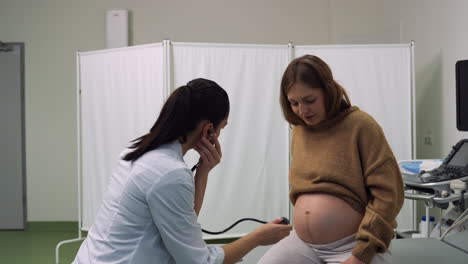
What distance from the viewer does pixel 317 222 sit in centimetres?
142

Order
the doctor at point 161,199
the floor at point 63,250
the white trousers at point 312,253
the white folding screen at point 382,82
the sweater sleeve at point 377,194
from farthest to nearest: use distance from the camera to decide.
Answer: the white folding screen at point 382,82, the floor at point 63,250, the white trousers at point 312,253, the sweater sleeve at point 377,194, the doctor at point 161,199

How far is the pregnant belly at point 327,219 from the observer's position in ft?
4.59

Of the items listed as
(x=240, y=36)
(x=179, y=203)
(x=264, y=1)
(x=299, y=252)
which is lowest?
(x=299, y=252)

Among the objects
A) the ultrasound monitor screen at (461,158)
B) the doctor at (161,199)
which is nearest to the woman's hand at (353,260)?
the doctor at (161,199)

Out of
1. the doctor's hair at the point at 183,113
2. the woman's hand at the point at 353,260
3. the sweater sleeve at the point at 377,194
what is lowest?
the woman's hand at the point at 353,260

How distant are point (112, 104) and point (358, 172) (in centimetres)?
250

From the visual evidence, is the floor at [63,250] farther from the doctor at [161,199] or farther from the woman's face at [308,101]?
the doctor at [161,199]

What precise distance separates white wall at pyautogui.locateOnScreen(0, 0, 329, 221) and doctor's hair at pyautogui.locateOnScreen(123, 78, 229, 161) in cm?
340

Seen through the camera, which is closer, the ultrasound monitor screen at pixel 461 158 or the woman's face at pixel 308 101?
the woman's face at pixel 308 101

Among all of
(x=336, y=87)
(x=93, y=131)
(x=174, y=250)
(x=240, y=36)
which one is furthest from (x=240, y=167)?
(x=174, y=250)

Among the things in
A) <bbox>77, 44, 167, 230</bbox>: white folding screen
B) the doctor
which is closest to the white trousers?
the doctor

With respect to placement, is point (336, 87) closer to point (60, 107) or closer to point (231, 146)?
point (231, 146)

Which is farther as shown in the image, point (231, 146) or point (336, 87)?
point (231, 146)

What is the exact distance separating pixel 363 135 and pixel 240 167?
203cm
